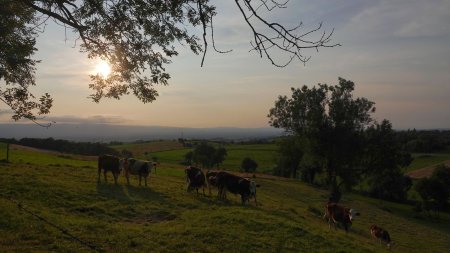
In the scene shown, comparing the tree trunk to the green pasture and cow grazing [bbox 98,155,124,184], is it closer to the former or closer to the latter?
cow grazing [bbox 98,155,124,184]

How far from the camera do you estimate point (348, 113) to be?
127 ft

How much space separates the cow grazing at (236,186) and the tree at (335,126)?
1921 cm

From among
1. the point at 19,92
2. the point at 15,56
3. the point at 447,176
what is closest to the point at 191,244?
the point at 19,92

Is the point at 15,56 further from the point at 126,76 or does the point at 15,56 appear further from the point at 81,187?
the point at 81,187

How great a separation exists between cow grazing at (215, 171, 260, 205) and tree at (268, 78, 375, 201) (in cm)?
1921

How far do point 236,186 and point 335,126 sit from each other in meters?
20.4

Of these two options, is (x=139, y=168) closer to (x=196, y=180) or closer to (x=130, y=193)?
(x=196, y=180)

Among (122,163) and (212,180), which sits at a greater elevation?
(122,163)

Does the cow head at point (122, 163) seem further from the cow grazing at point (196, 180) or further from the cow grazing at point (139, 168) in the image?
the cow grazing at point (196, 180)

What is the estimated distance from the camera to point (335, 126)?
128 feet

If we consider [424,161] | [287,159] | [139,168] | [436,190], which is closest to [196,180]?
[139,168]

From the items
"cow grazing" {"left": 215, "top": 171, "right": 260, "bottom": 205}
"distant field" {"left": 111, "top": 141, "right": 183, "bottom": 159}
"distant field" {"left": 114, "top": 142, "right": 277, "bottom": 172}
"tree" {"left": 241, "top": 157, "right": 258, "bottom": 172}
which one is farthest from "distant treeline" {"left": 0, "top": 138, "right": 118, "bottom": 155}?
"cow grazing" {"left": 215, "top": 171, "right": 260, "bottom": 205}

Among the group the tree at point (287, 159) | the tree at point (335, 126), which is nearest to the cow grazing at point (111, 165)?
the tree at point (335, 126)

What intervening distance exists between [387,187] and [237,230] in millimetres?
55444
